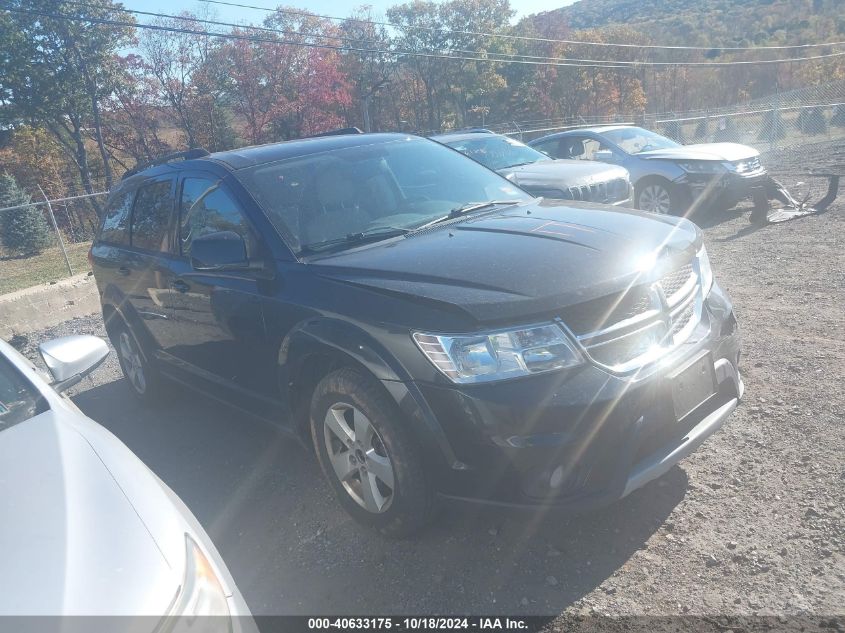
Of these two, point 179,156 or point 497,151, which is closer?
point 179,156

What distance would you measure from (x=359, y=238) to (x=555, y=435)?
1575 millimetres

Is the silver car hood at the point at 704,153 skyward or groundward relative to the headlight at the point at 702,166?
skyward

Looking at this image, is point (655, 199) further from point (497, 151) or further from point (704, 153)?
point (497, 151)

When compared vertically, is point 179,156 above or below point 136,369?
above

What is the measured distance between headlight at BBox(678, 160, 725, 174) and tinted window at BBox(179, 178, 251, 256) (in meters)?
8.43

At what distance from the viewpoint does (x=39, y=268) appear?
13219 millimetres

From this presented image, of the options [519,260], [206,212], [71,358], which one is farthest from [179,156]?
[519,260]

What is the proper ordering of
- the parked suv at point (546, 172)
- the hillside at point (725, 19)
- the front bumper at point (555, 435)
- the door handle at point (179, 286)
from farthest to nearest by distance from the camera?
the hillside at point (725, 19)
the parked suv at point (546, 172)
the door handle at point (179, 286)
the front bumper at point (555, 435)

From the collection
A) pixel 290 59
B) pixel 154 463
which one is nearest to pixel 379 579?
pixel 154 463

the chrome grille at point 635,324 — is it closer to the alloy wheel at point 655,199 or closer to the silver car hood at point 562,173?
the silver car hood at point 562,173

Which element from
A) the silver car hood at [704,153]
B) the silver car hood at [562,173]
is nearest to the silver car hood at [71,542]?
the silver car hood at [562,173]

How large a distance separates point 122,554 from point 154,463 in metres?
2.95

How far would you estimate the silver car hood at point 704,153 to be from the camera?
10375 mm

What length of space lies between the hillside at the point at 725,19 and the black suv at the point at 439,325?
204ft
